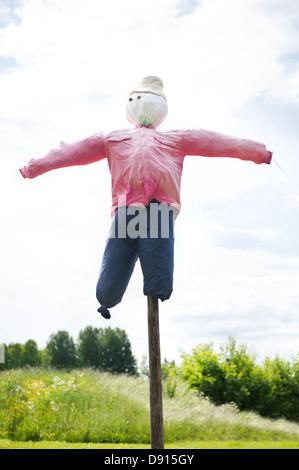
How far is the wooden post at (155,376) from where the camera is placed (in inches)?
110

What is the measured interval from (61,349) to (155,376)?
11685 millimetres

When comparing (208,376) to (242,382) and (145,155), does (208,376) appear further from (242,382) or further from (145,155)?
(145,155)

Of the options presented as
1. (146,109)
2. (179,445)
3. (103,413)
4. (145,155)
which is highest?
(146,109)

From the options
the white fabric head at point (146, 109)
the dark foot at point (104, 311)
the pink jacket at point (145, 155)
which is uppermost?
the white fabric head at point (146, 109)

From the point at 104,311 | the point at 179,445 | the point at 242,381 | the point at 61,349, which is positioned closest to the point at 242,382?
the point at 242,381

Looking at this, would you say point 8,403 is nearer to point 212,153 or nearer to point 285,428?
point 285,428

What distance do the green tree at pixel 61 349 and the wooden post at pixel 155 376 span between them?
11503 mm

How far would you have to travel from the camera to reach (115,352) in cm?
1398

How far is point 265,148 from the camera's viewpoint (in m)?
3.17

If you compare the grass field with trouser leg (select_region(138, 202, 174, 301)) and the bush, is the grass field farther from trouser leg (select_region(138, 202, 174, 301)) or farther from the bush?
trouser leg (select_region(138, 202, 174, 301))

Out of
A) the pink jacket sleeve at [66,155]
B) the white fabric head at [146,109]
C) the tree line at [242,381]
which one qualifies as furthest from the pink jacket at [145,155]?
the tree line at [242,381]

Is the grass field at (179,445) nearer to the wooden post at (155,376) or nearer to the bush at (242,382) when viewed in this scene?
the bush at (242,382)

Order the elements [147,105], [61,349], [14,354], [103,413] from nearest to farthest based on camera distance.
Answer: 1. [147,105]
2. [103,413]
3. [14,354]
4. [61,349]
